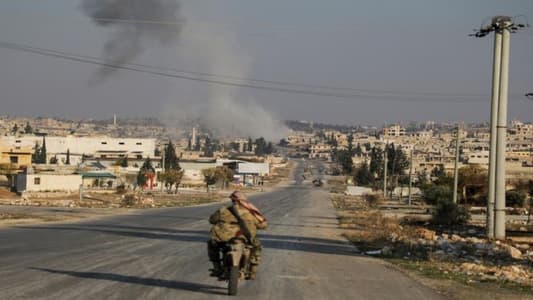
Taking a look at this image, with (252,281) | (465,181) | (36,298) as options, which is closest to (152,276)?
(252,281)

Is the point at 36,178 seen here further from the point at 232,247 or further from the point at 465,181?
the point at 232,247

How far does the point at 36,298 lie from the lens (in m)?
10.6

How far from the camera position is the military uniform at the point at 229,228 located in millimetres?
12000

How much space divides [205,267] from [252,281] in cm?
249

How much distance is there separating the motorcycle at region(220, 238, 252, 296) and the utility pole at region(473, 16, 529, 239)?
20674mm

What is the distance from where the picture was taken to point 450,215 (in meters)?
45.4

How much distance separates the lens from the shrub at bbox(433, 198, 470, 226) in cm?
4544

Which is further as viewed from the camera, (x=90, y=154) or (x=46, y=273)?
(x=90, y=154)

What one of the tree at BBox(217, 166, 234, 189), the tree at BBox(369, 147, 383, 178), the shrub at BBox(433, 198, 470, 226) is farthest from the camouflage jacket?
the tree at BBox(369, 147, 383, 178)

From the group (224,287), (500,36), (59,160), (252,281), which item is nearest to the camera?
(224,287)

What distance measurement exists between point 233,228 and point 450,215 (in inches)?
1388

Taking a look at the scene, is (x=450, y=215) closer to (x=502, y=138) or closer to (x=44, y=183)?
(x=502, y=138)

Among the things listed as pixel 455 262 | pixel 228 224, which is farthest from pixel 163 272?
pixel 455 262

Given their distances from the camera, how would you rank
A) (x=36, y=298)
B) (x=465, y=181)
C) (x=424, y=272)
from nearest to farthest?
1. (x=36, y=298)
2. (x=424, y=272)
3. (x=465, y=181)
